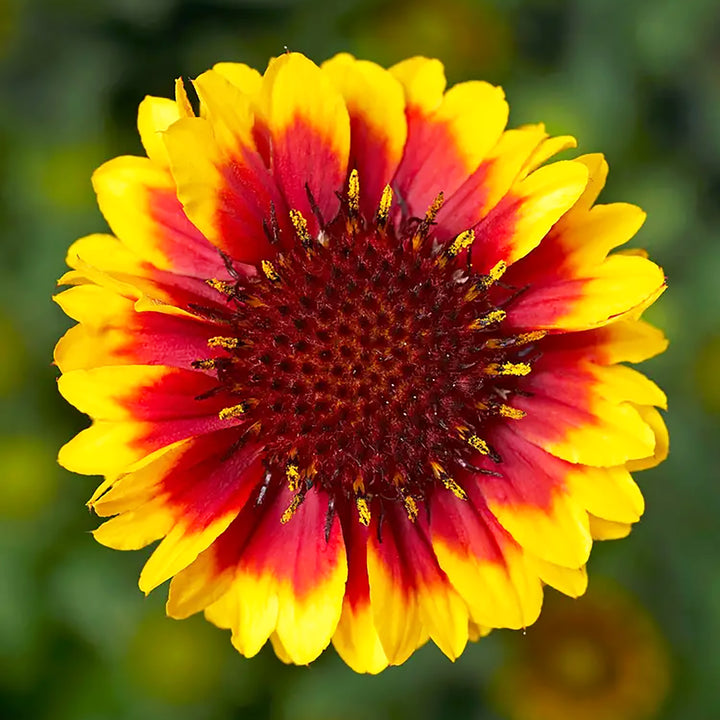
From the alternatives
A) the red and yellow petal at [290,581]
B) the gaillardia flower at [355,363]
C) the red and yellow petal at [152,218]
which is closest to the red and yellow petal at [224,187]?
the gaillardia flower at [355,363]

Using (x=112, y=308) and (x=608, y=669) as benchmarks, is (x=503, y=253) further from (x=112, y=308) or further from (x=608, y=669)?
(x=608, y=669)

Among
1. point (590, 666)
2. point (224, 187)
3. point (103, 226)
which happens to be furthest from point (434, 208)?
point (590, 666)

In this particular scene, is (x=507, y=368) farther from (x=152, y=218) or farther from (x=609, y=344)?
(x=152, y=218)

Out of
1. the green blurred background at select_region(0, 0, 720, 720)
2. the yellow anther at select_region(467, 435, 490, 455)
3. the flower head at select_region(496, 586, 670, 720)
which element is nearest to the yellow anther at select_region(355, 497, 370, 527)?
the yellow anther at select_region(467, 435, 490, 455)

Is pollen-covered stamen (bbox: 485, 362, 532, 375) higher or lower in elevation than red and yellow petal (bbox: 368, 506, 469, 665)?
higher

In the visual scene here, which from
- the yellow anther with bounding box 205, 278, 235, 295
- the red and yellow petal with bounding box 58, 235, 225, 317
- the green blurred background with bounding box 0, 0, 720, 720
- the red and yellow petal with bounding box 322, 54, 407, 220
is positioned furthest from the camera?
the green blurred background with bounding box 0, 0, 720, 720

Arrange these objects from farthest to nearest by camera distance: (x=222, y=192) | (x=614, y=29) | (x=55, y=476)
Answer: (x=614, y=29)
(x=55, y=476)
(x=222, y=192)

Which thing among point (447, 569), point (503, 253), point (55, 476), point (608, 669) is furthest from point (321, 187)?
point (608, 669)

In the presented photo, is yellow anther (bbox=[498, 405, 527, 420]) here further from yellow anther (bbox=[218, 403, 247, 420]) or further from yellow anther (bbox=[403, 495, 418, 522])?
yellow anther (bbox=[218, 403, 247, 420])
